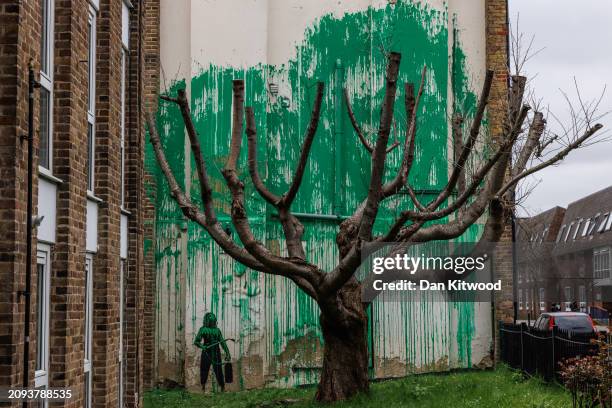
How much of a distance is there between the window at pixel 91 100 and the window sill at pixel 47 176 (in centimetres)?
201

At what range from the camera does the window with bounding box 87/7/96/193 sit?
1209cm

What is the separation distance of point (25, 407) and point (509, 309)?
535 inches

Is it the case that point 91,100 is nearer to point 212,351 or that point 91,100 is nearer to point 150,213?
point 150,213

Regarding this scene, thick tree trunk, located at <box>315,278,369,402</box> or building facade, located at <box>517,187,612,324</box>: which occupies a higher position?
building facade, located at <box>517,187,612,324</box>

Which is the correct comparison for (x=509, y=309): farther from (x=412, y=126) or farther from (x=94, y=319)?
(x=94, y=319)

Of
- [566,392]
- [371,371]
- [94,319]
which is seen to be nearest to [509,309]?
[371,371]

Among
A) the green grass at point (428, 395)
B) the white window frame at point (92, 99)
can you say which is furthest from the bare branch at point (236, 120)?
the green grass at point (428, 395)

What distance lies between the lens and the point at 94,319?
39.9 ft

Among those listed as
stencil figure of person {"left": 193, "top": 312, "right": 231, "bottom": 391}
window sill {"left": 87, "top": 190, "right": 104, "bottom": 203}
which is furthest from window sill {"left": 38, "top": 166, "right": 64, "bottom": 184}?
stencil figure of person {"left": 193, "top": 312, "right": 231, "bottom": 391}

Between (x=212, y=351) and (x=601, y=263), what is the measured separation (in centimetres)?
5217

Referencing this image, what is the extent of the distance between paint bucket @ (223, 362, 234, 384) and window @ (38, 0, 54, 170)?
9.99m

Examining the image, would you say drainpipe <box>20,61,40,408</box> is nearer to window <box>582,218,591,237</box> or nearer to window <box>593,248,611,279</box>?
window <box>593,248,611,279</box>

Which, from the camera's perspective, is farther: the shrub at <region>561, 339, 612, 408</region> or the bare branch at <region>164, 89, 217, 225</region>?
the bare branch at <region>164, 89, 217, 225</region>

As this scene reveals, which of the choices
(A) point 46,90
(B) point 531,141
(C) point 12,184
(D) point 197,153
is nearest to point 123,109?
(D) point 197,153
